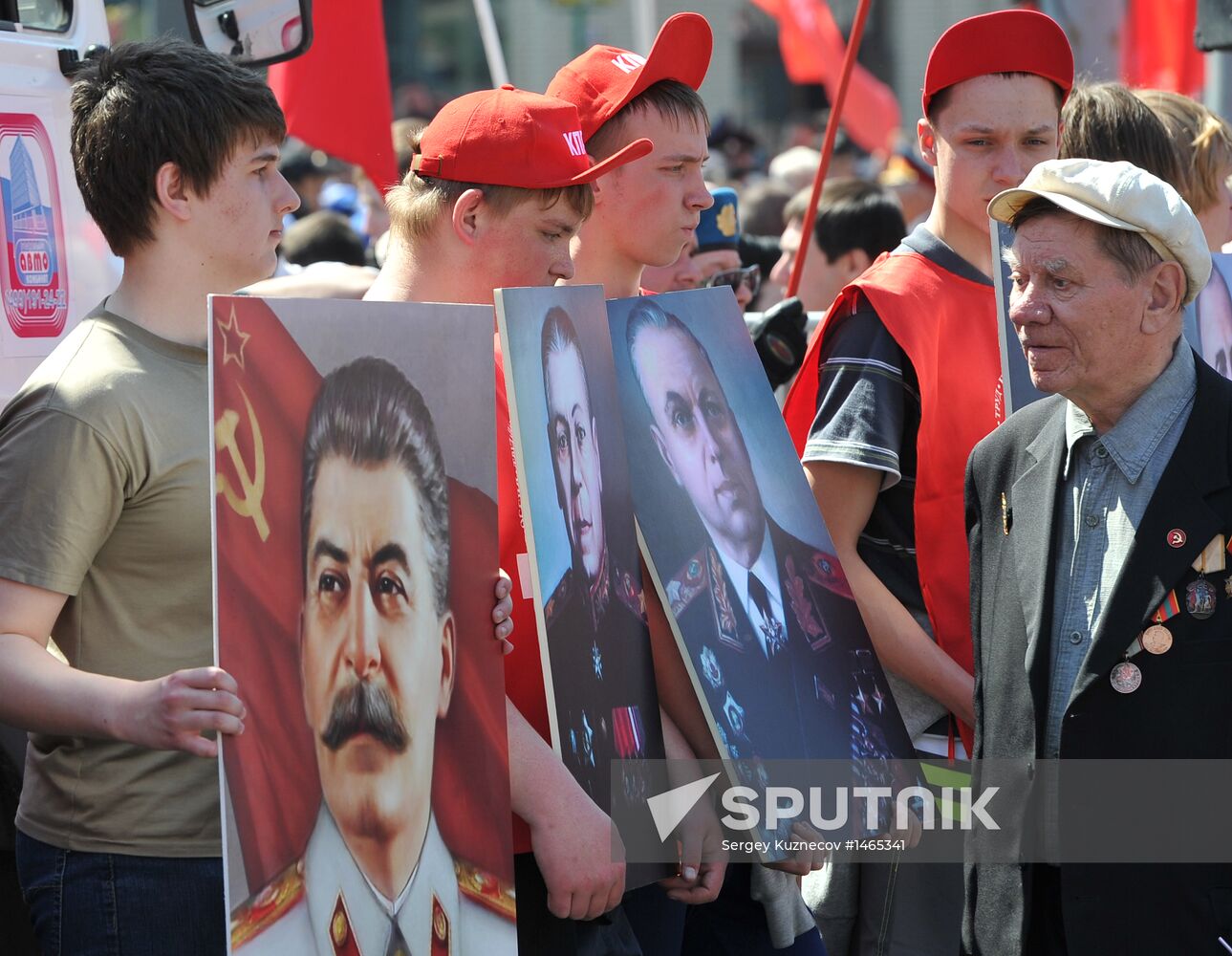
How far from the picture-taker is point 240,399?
2104 mm

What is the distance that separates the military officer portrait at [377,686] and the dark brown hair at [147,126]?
39 cm

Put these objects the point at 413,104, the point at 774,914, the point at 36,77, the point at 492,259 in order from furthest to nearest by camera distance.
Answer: the point at 413,104 → the point at 36,77 → the point at 774,914 → the point at 492,259

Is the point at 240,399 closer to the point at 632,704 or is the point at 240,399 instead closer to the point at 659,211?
the point at 632,704

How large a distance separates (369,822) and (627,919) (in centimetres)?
77

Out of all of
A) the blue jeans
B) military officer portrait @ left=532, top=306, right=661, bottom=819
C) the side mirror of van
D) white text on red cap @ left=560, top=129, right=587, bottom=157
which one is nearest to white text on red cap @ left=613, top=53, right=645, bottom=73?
white text on red cap @ left=560, top=129, right=587, bottom=157

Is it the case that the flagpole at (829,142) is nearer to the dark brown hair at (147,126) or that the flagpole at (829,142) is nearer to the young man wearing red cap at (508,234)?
the young man wearing red cap at (508,234)

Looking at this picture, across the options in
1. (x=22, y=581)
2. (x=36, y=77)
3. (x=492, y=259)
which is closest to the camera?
(x=22, y=581)

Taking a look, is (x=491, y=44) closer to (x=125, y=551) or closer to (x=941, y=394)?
(x=941, y=394)

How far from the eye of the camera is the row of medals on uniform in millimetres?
2443

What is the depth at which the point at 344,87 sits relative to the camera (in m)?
5.95

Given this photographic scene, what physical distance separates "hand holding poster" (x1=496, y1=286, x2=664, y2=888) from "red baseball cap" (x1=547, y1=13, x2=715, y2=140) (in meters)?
0.56

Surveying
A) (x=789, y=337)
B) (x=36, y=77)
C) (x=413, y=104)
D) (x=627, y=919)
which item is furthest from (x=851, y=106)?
(x=413, y=104)

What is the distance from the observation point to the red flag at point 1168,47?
8.23 metres

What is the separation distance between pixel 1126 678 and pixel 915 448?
78 centimetres
